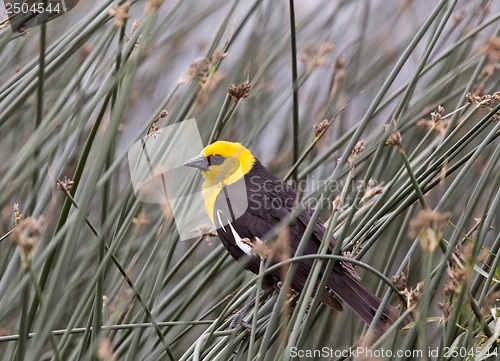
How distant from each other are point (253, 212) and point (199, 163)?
0.83 ft

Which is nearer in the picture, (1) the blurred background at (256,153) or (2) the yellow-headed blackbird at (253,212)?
(1) the blurred background at (256,153)

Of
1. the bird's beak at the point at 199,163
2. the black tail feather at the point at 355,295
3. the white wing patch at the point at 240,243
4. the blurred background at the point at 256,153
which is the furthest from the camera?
the bird's beak at the point at 199,163

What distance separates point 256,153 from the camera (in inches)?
129

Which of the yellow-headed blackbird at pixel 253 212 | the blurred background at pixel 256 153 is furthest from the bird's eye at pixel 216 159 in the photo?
the blurred background at pixel 256 153

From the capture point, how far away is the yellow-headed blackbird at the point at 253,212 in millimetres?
1937

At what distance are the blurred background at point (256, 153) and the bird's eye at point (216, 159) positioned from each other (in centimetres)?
16

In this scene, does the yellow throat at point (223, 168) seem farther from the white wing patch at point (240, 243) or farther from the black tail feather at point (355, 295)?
the black tail feather at point (355, 295)

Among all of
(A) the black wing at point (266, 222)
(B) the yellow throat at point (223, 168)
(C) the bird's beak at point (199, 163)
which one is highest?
(C) the bird's beak at point (199, 163)

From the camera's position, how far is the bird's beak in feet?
7.48

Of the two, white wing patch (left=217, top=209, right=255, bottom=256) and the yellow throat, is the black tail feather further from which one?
the yellow throat

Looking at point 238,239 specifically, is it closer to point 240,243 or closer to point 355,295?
point 240,243

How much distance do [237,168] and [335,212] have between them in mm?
1075

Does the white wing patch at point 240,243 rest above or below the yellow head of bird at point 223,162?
below

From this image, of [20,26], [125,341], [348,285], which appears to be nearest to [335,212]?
[348,285]
